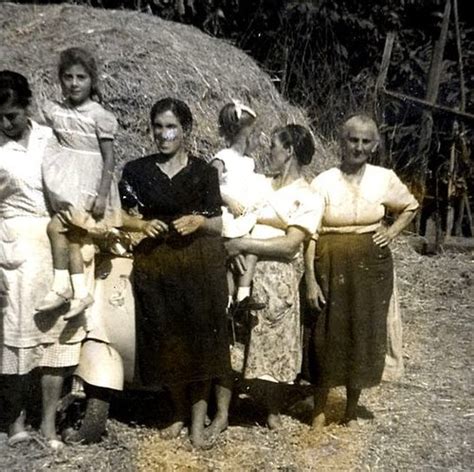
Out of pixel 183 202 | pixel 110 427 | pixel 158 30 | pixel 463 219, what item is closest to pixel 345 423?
pixel 110 427

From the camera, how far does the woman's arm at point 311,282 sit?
467 cm

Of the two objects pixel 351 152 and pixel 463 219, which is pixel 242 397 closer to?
pixel 351 152

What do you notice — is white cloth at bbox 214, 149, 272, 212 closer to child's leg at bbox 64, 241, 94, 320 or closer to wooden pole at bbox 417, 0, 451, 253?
child's leg at bbox 64, 241, 94, 320

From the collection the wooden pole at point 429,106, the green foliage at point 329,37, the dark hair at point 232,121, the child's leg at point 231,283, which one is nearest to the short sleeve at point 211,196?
the child's leg at point 231,283

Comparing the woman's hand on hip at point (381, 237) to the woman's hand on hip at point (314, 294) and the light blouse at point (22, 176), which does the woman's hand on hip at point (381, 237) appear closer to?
the woman's hand on hip at point (314, 294)

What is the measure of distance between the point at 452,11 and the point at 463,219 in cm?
209

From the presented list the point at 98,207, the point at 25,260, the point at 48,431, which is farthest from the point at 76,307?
the point at 48,431

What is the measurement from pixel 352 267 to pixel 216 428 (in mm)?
1089

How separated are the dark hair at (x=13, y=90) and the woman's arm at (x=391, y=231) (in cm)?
185

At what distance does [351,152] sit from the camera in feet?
14.9

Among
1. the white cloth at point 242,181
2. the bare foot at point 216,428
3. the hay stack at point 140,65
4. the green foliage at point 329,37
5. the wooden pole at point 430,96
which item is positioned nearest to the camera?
the white cloth at point 242,181

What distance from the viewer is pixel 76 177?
169 inches

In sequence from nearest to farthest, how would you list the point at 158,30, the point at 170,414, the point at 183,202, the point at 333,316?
1. the point at 183,202
2. the point at 333,316
3. the point at 170,414
4. the point at 158,30

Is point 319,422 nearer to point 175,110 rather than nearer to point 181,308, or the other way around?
point 181,308
